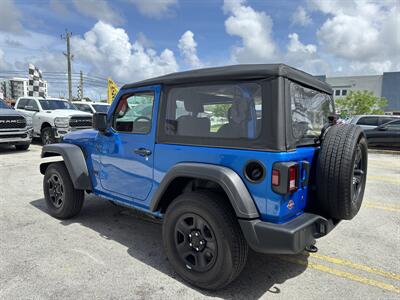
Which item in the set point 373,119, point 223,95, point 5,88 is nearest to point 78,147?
point 223,95

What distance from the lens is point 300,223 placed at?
2.44 m

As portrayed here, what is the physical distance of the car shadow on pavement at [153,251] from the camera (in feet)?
9.09

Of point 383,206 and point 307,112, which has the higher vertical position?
point 307,112

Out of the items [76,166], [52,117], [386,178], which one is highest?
[52,117]

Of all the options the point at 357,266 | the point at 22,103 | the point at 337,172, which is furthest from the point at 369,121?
the point at 22,103

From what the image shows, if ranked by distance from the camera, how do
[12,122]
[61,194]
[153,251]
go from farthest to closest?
[12,122] → [61,194] → [153,251]

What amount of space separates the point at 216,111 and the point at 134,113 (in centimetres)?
109

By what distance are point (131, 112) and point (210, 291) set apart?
204cm

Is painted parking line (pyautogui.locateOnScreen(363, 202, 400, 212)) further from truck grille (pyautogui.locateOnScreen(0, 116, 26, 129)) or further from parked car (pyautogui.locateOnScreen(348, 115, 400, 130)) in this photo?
truck grille (pyautogui.locateOnScreen(0, 116, 26, 129))

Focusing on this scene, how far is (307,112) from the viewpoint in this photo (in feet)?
9.63

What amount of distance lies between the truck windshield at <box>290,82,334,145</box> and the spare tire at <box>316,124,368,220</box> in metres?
0.20

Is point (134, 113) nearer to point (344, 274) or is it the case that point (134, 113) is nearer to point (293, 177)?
point (293, 177)

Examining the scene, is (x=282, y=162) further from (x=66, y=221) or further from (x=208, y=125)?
(x=66, y=221)

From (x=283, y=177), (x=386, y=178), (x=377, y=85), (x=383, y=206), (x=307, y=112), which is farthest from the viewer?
(x=377, y=85)
